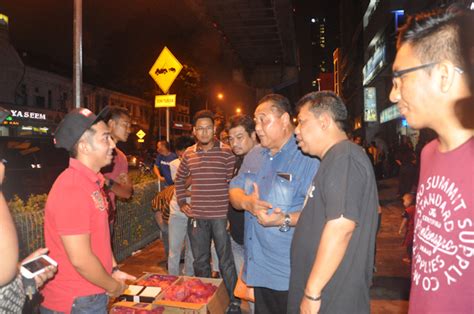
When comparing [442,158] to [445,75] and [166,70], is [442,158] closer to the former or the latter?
[445,75]

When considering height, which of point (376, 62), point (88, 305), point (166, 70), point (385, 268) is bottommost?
point (385, 268)

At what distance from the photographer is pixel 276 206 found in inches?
126

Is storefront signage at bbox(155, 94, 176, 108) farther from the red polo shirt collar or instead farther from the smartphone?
the smartphone

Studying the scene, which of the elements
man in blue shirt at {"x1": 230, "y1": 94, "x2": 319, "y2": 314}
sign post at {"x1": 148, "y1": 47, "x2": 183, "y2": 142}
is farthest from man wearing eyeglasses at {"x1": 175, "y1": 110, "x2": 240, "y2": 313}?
sign post at {"x1": 148, "y1": 47, "x2": 183, "y2": 142}

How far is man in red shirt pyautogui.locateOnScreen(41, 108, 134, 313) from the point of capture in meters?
2.36

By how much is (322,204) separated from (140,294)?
2.61 metres

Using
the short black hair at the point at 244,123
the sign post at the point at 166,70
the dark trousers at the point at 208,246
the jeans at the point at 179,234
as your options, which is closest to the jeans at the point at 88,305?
the dark trousers at the point at 208,246

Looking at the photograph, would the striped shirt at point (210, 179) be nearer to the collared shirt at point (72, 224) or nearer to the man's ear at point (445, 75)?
the collared shirt at point (72, 224)

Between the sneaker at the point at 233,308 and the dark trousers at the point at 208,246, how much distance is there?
230mm

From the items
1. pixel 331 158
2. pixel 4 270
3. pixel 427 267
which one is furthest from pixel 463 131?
pixel 4 270

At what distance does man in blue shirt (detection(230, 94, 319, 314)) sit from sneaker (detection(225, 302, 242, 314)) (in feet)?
5.57

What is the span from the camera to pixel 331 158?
2381mm

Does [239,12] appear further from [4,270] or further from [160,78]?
[4,270]

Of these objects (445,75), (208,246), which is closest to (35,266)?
(445,75)
